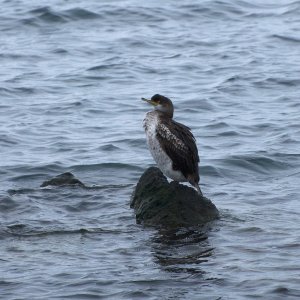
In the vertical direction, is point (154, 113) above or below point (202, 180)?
above

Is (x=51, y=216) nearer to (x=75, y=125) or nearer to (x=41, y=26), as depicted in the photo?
(x=75, y=125)

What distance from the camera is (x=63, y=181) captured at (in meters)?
14.3

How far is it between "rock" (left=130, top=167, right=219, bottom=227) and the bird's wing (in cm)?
23

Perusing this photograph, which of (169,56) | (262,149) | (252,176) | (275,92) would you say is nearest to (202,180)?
(252,176)

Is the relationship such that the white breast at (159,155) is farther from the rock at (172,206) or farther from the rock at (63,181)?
the rock at (63,181)

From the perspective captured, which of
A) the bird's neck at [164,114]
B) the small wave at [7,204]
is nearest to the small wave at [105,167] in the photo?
the small wave at [7,204]

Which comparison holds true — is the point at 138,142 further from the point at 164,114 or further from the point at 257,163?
the point at 164,114

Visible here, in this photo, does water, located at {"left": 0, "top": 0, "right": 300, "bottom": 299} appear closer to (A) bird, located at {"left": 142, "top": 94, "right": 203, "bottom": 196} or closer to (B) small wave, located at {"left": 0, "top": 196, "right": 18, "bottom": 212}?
(B) small wave, located at {"left": 0, "top": 196, "right": 18, "bottom": 212}

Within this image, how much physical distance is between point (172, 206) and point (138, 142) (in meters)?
5.28

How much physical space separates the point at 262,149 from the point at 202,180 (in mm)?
2022

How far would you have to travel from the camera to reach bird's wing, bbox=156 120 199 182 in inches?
487

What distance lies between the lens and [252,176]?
15.5 meters

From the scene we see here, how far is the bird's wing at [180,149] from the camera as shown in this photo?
1236 cm

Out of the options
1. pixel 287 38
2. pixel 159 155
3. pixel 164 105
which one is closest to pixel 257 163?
pixel 164 105
